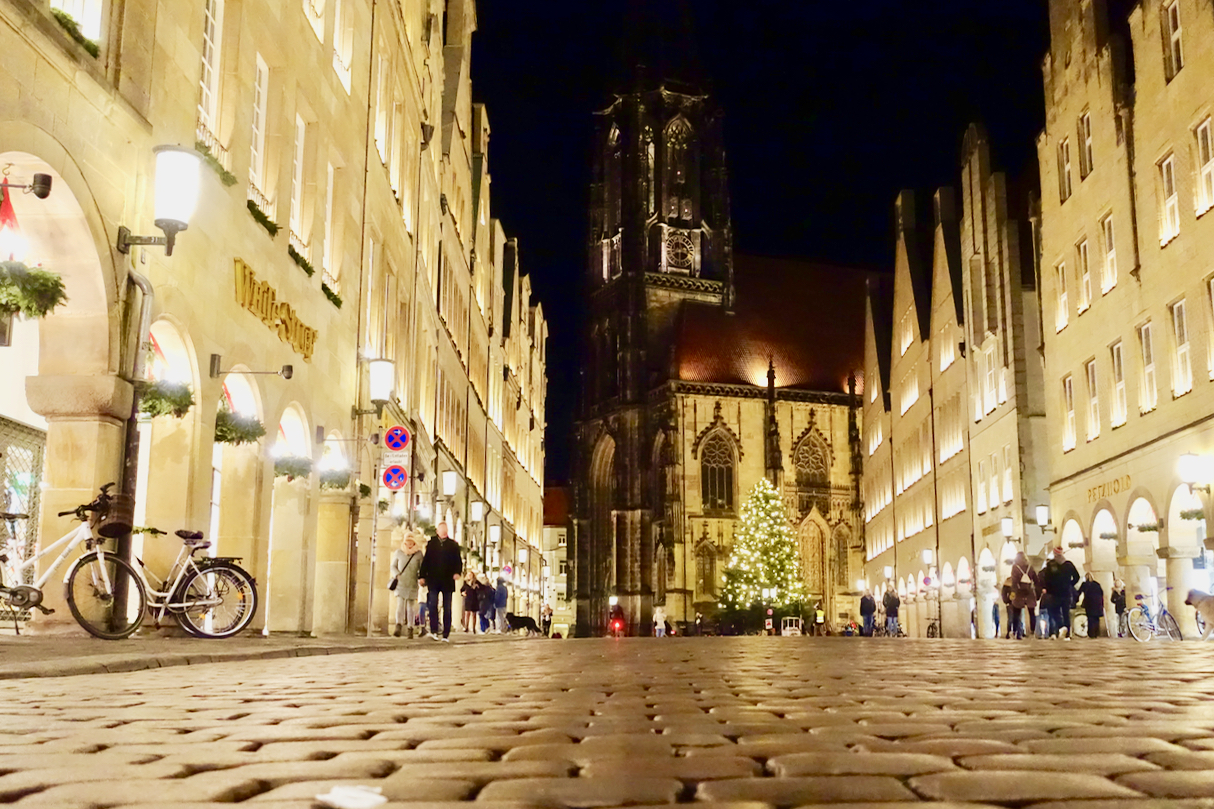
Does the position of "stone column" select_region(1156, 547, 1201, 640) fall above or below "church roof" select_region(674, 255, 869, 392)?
below

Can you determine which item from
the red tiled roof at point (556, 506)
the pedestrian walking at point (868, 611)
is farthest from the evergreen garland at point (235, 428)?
the red tiled roof at point (556, 506)

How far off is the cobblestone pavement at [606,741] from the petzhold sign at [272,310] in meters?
7.57

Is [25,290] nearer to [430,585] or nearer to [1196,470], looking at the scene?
[430,585]

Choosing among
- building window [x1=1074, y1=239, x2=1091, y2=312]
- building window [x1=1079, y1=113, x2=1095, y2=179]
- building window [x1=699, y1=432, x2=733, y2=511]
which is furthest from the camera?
building window [x1=699, y1=432, x2=733, y2=511]

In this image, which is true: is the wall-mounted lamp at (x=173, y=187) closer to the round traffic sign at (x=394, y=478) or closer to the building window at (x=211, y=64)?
the building window at (x=211, y=64)

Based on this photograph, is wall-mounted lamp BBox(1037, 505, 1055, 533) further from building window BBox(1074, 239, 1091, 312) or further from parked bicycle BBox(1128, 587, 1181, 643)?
parked bicycle BBox(1128, 587, 1181, 643)

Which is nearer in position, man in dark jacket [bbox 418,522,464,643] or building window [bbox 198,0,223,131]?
building window [bbox 198,0,223,131]

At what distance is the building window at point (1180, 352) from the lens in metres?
25.3

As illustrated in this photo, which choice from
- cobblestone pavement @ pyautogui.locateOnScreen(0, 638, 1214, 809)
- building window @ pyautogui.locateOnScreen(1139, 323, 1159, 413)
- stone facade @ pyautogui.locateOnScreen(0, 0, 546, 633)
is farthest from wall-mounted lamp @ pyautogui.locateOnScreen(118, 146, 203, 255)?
building window @ pyautogui.locateOnScreen(1139, 323, 1159, 413)

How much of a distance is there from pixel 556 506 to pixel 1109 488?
9645 centimetres

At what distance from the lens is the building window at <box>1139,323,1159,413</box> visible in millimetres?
27078

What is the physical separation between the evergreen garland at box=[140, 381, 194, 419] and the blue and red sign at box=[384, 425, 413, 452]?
899 cm

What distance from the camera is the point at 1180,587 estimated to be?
26.1 meters

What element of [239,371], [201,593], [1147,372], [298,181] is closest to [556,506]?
[1147,372]
